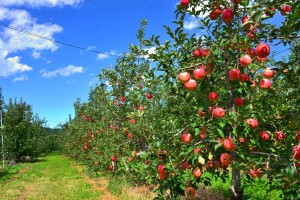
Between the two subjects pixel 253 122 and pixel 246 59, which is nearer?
pixel 246 59

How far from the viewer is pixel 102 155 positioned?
15.4 meters

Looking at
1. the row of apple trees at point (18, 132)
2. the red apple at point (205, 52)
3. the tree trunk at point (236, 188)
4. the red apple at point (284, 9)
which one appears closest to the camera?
the red apple at point (284, 9)

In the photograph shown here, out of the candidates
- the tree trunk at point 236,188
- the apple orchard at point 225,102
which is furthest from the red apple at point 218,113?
the tree trunk at point 236,188

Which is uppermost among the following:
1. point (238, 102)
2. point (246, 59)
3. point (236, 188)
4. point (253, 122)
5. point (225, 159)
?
point (246, 59)

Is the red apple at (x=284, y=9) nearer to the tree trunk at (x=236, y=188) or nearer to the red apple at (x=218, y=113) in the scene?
the red apple at (x=218, y=113)

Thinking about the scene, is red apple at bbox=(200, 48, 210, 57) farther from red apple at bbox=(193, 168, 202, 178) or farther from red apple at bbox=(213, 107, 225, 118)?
red apple at bbox=(193, 168, 202, 178)

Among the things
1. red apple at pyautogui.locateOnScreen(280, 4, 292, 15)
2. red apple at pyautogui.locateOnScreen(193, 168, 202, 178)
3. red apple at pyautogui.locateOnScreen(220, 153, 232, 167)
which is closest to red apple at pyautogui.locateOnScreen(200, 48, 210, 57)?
red apple at pyautogui.locateOnScreen(280, 4, 292, 15)

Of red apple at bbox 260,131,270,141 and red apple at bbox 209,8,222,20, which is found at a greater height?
red apple at bbox 209,8,222,20

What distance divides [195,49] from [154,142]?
1.23 meters

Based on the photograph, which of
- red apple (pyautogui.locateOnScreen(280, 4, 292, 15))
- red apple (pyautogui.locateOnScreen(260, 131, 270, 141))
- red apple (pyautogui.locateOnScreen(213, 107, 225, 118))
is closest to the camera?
red apple (pyautogui.locateOnScreen(280, 4, 292, 15))

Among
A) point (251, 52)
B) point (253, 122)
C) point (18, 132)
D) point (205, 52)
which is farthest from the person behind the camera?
point (18, 132)

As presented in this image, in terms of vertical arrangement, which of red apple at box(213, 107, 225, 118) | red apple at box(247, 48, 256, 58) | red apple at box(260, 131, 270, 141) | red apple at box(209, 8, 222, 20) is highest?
red apple at box(209, 8, 222, 20)

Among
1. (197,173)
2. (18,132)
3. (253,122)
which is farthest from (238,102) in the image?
(18,132)

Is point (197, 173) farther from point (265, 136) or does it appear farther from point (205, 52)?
point (205, 52)
